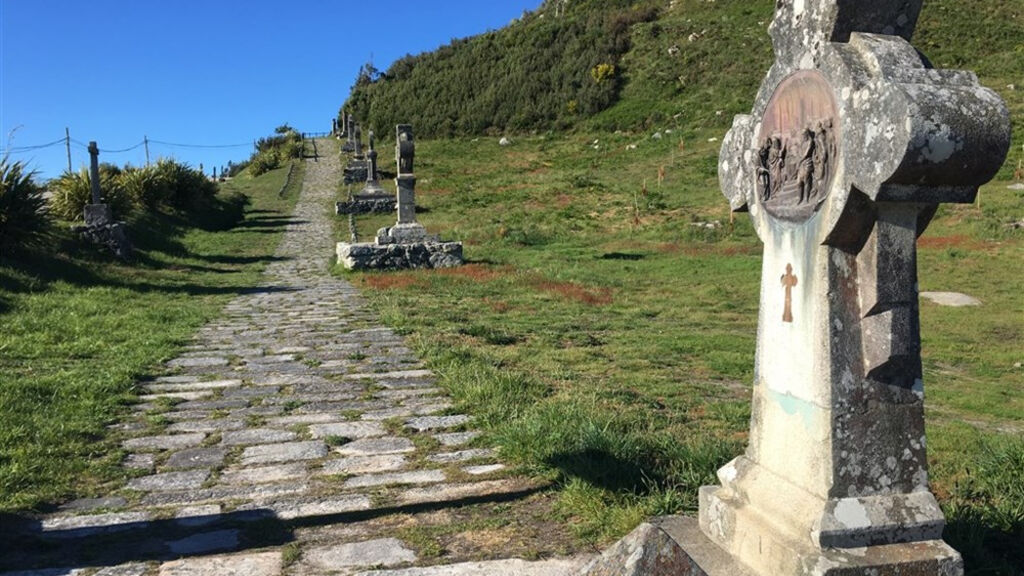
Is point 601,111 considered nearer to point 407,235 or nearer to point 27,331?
point 407,235

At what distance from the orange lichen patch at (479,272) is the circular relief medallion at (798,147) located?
Result: 11.1 m

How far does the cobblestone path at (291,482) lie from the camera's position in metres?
3.20

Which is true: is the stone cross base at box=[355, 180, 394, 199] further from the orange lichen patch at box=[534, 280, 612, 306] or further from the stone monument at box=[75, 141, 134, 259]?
the orange lichen patch at box=[534, 280, 612, 306]

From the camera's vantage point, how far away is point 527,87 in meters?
48.1

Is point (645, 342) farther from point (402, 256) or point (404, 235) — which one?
point (404, 235)

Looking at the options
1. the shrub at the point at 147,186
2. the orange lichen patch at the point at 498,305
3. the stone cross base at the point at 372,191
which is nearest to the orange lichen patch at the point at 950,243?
the orange lichen patch at the point at 498,305

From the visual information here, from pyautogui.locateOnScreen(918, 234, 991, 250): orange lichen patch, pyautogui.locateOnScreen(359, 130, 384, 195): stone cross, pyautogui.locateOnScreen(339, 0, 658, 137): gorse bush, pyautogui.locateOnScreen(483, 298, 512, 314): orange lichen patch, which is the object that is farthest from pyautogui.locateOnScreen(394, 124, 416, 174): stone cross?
pyautogui.locateOnScreen(339, 0, 658, 137): gorse bush

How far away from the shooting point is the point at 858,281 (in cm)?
234

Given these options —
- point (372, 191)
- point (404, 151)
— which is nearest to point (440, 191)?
point (372, 191)

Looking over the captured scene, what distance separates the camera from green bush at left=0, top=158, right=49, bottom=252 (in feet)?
39.0

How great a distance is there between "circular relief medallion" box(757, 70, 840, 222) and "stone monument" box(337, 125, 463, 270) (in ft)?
41.9

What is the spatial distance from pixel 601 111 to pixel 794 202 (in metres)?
42.1

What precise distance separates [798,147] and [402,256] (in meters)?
13.1

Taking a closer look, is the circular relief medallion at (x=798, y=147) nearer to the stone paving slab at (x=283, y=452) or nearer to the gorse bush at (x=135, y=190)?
the stone paving slab at (x=283, y=452)
